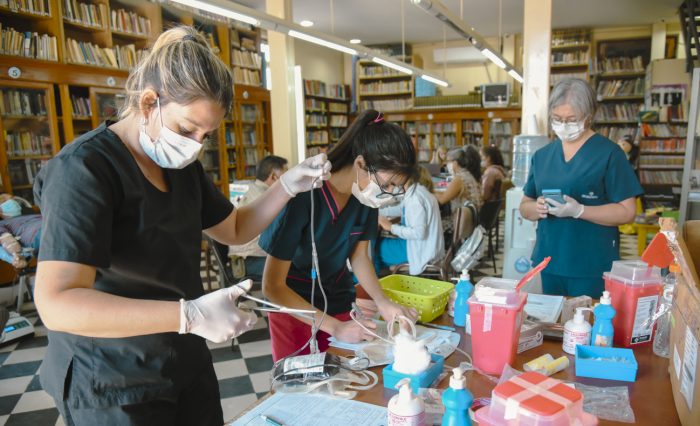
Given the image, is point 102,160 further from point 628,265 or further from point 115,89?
point 115,89

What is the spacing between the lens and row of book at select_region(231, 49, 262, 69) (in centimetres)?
701

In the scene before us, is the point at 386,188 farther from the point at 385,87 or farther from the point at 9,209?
the point at 385,87

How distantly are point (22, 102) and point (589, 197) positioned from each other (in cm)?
507

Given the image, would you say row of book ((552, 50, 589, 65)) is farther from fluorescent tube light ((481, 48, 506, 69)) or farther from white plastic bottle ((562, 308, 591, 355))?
white plastic bottle ((562, 308, 591, 355))

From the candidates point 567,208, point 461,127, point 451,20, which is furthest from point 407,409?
point 461,127

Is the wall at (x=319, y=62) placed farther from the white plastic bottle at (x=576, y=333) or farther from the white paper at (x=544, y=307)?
the white plastic bottle at (x=576, y=333)

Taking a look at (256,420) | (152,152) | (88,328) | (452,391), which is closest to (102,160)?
(152,152)

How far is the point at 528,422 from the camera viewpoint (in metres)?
0.66

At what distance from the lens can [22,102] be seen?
181 inches

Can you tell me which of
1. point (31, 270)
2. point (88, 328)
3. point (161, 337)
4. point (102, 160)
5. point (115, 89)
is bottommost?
point (31, 270)

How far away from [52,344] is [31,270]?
3.97m

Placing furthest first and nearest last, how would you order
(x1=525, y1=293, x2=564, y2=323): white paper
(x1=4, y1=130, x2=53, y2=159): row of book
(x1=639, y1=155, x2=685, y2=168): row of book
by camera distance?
(x1=639, y1=155, x2=685, y2=168): row of book
(x1=4, y1=130, x2=53, y2=159): row of book
(x1=525, y1=293, x2=564, y2=323): white paper

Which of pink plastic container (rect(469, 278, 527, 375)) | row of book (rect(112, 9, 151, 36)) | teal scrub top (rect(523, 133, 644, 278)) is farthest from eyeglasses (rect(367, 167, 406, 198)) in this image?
row of book (rect(112, 9, 151, 36))

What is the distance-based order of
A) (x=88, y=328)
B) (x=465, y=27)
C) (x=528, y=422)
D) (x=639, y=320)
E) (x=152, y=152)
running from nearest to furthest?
(x=528, y=422), (x=88, y=328), (x=152, y=152), (x=639, y=320), (x=465, y=27)
